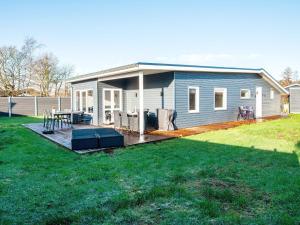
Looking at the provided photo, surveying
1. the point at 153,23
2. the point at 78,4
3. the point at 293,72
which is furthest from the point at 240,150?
the point at 293,72

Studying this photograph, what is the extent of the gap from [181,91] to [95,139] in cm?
498

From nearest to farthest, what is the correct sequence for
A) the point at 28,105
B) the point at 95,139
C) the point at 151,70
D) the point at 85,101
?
the point at 95,139 → the point at 151,70 → the point at 85,101 → the point at 28,105

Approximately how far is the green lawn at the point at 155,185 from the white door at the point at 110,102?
251 inches

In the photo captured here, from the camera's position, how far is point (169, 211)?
3.45m

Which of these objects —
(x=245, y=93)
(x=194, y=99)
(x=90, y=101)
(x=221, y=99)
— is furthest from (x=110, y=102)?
(x=245, y=93)

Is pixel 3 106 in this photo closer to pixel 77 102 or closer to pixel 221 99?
pixel 77 102

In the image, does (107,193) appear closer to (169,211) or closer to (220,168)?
(169,211)

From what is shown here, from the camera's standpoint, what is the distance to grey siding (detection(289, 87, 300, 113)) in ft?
68.8

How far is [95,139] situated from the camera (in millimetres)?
7598

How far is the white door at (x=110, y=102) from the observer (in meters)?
14.1

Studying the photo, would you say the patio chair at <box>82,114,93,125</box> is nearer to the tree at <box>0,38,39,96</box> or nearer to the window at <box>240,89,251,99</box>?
the window at <box>240,89,251,99</box>

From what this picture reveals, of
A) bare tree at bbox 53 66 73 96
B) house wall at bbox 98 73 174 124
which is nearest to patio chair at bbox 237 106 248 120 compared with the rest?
house wall at bbox 98 73 174 124

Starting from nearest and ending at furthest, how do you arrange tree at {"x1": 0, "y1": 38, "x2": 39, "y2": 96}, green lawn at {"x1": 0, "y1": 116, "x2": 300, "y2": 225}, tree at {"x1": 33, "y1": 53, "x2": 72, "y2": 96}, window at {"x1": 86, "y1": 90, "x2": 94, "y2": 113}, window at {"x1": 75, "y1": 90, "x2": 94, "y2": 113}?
1. green lawn at {"x1": 0, "y1": 116, "x2": 300, "y2": 225}
2. window at {"x1": 86, "y1": 90, "x2": 94, "y2": 113}
3. window at {"x1": 75, "y1": 90, "x2": 94, "y2": 113}
4. tree at {"x1": 0, "y1": 38, "x2": 39, "y2": 96}
5. tree at {"x1": 33, "y1": 53, "x2": 72, "y2": 96}

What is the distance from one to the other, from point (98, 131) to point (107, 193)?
13.3 ft
